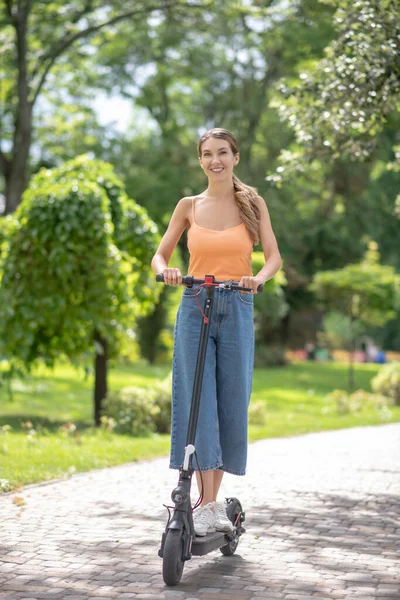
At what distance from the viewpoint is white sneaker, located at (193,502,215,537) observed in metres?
4.61

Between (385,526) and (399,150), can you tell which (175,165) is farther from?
(385,526)

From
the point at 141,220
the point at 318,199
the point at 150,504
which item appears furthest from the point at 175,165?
the point at 150,504

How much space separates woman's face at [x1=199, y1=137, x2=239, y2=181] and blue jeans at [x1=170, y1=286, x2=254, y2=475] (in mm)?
615

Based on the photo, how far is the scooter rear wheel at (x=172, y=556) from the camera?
4.24m

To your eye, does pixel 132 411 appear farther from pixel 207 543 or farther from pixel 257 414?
pixel 207 543

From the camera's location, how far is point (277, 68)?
29.5 metres

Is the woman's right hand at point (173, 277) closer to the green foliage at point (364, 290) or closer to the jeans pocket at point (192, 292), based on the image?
the jeans pocket at point (192, 292)

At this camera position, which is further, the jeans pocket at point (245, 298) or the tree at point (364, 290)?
the tree at point (364, 290)

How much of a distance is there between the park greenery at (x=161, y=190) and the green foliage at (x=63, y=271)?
0.08 ft

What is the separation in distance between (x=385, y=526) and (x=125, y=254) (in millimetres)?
6489

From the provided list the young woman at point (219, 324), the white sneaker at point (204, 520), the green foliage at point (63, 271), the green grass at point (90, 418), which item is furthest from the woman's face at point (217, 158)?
the green foliage at point (63, 271)

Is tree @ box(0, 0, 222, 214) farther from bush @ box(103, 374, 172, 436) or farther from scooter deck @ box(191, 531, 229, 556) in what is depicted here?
scooter deck @ box(191, 531, 229, 556)

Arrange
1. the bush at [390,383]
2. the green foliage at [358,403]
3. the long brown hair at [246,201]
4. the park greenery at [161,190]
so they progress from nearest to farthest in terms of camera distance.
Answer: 1. the long brown hair at [246,201]
2. the park greenery at [161,190]
3. the green foliage at [358,403]
4. the bush at [390,383]

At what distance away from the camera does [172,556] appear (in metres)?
4.25
